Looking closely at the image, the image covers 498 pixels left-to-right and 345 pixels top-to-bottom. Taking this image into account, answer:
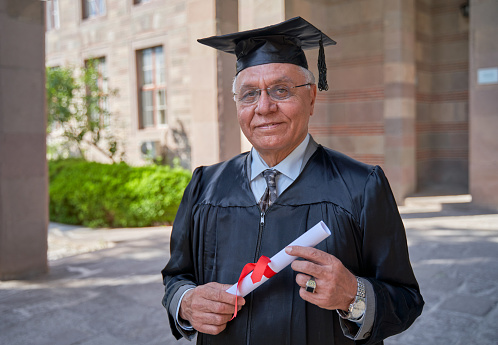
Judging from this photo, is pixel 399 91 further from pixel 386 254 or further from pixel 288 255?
pixel 288 255

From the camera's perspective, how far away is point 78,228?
9.59 meters

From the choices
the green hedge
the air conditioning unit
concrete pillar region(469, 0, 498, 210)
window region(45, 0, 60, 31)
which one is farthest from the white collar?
window region(45, 0, 60, 31)

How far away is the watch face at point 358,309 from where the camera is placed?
165 centimetres

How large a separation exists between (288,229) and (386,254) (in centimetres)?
36

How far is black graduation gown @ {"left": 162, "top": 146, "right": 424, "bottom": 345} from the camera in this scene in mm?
1746

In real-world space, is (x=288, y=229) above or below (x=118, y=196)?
above

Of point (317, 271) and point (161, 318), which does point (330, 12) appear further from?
point (317, 271)

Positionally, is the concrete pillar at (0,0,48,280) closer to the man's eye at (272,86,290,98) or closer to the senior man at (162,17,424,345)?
the senior man at (162,17,424,345)

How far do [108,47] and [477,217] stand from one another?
12.5 metres

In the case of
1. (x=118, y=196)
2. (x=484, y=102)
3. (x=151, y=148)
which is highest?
(x=484, y=102)

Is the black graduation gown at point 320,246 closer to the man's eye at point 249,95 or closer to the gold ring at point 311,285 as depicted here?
the gold ring at point 311,285

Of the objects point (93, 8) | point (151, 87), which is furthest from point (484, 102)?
point (93, 8)

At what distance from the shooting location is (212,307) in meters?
1.72

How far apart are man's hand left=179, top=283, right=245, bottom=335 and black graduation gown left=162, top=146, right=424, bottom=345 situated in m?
0.11
